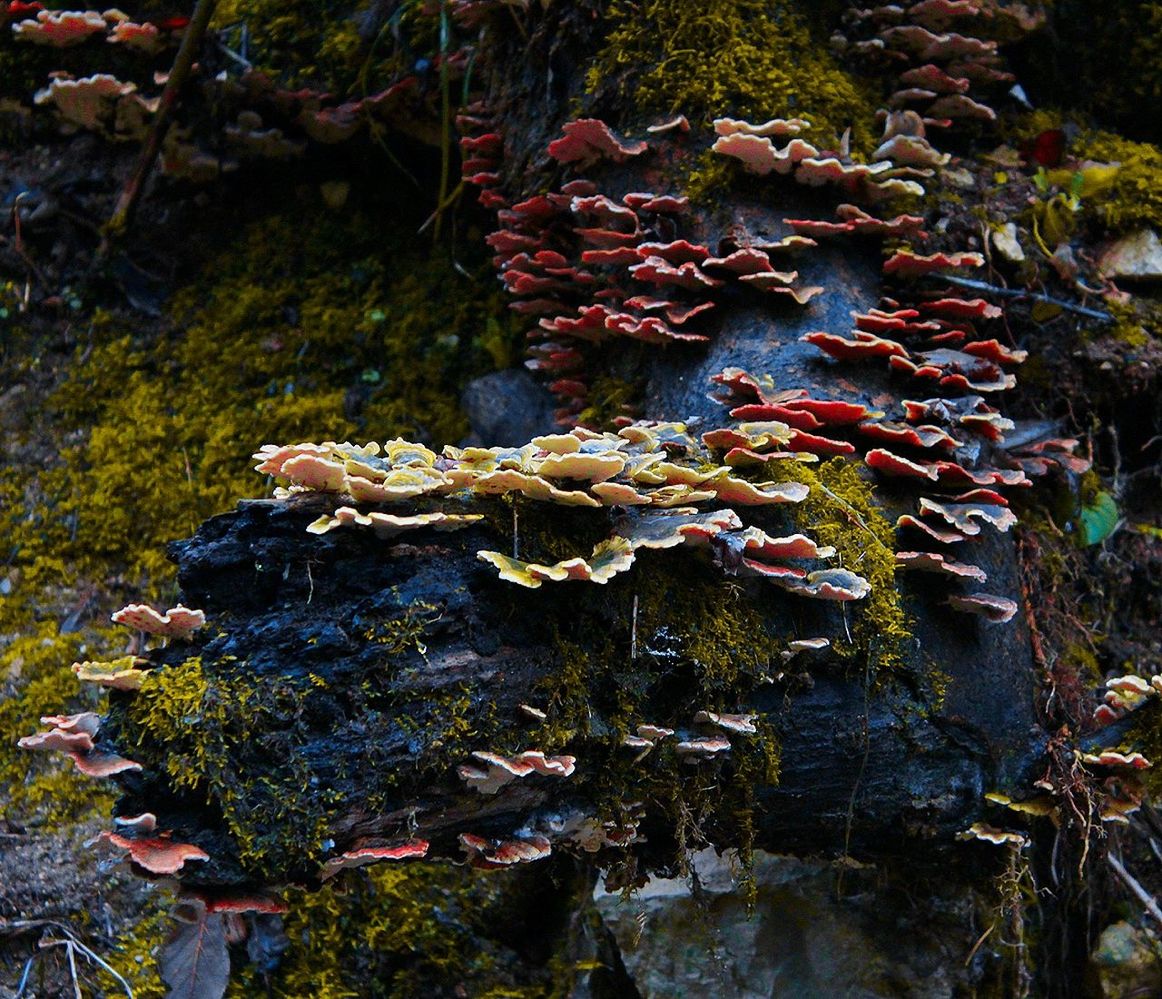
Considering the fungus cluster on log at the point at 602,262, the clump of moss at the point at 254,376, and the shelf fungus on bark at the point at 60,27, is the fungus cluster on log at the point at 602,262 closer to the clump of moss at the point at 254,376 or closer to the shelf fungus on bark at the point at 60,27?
the clump of moss at the point at 254,376

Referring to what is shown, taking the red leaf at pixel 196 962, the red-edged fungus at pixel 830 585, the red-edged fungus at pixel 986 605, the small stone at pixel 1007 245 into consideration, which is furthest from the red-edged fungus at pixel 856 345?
the red leaf at pixel 196 962

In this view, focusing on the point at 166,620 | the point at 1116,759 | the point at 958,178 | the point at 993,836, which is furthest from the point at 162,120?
the point at 1116,759

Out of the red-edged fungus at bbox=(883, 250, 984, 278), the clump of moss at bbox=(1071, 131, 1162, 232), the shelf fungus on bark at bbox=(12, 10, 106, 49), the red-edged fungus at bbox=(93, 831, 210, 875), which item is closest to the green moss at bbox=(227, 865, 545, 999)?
the red-edged fungus at bbox=(93, 831, 210, 875)

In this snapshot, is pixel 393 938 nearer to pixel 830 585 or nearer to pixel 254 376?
pixel 830 585

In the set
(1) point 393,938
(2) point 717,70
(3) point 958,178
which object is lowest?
(1) point 393,938

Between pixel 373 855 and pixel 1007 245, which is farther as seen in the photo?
pixel 1007 245

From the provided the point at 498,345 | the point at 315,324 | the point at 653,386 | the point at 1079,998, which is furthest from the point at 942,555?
the point at 315,324

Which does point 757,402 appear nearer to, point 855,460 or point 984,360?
point 855,460
